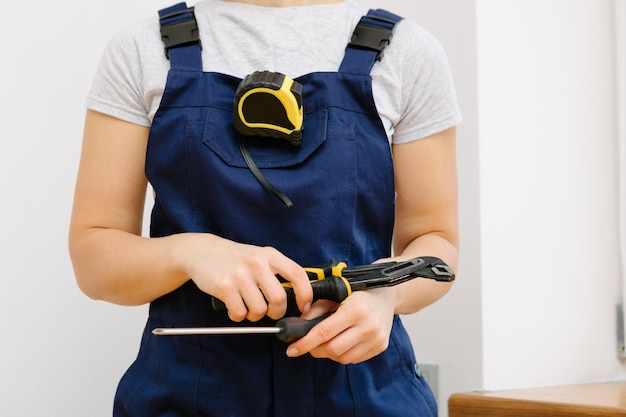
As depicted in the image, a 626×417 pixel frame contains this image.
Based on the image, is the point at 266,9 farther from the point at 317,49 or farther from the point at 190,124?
A: the point at 190,124

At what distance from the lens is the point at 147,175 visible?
0.90 metres

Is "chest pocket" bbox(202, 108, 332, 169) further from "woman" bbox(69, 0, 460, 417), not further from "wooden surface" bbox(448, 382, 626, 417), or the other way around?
"wooden surface" bbox(448, 382, 626, 417)

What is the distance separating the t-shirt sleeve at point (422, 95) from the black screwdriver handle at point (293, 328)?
0.31 metres

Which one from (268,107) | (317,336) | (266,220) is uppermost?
(268,107)

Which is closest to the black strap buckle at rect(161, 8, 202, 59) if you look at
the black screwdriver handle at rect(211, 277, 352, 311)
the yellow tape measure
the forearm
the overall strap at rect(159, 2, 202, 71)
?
the overall strap at rect(159, 2, 202, 71)

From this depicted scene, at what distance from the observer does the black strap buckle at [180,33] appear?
3.00ft

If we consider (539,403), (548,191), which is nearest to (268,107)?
(539,403)

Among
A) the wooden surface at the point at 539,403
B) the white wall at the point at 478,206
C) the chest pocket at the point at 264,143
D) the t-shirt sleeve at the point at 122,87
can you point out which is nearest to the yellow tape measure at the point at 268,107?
the chest pocket at the point at 264,143

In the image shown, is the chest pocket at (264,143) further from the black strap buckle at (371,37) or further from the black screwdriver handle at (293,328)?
the black screwdriver handle at (293,328)

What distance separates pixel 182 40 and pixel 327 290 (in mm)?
351

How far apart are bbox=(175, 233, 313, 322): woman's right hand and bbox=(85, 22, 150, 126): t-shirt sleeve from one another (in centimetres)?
25

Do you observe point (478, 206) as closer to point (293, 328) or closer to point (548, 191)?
point (548, 191)

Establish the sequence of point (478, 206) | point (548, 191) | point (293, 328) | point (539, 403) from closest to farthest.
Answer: point (293, 328) → point (539, 403) → point (478, 206) → point (548, 191)

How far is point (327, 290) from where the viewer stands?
748mm
